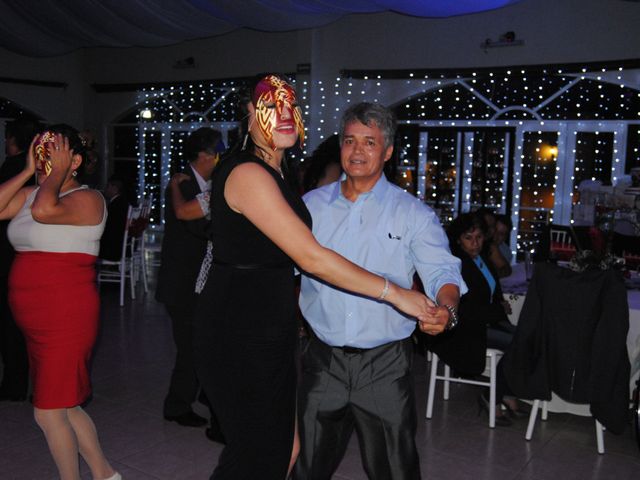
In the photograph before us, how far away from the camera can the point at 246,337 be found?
1.85 metres

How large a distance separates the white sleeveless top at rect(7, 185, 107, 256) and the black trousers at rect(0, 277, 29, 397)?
154 cm

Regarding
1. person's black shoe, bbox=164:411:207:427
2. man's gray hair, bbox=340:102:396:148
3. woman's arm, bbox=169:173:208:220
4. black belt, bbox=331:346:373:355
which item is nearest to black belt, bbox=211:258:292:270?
black belt, bbox=331:346:373:355

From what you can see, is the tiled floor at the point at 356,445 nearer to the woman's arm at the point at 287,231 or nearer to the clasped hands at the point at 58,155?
the clasped hands at the point at 58,155

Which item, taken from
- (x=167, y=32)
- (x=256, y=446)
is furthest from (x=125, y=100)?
(x=256, y=446)

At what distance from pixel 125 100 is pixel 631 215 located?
11.4m

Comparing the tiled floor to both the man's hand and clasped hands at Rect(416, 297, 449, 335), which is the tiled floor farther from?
clasped hands at Rect(416, 297, 449, 335)

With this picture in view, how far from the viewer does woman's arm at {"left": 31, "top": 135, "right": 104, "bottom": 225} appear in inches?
103

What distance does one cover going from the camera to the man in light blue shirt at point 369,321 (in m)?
2.21

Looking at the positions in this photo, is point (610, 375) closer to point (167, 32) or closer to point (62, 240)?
point (62, 240)

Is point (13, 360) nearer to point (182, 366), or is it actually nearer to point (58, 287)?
point (182, 366)

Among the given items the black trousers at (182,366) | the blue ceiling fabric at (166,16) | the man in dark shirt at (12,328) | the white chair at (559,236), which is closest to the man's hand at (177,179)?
the black trousers at (182,366)

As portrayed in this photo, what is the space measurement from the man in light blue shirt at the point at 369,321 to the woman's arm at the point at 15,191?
123cm

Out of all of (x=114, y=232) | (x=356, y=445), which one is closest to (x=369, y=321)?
(x=356, y=445)

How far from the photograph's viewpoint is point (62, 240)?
8.89 ft
